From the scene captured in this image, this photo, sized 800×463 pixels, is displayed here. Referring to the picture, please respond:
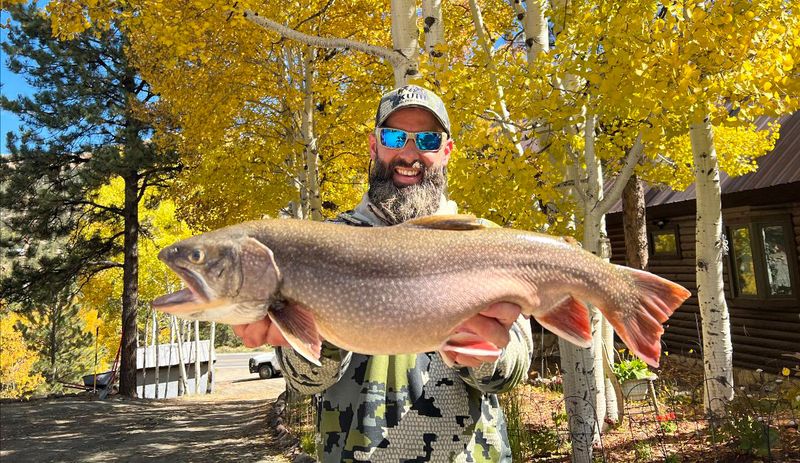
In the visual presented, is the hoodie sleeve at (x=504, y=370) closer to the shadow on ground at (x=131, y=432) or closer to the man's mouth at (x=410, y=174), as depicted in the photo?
the man's mouth at (x=410, y=174)

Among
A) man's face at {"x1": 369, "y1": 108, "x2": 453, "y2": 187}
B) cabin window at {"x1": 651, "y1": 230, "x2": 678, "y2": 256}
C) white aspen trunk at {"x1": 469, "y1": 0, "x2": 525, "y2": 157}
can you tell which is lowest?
man's face at {"x1": 369, "y1": 108, "x2": 453, "y2": 187}

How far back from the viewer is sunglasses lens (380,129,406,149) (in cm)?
254

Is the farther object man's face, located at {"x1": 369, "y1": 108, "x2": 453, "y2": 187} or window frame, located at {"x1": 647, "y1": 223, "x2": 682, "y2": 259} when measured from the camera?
window frame, located at {"x1": 647, "y1": 223, "x2": 682, "y2": 259}

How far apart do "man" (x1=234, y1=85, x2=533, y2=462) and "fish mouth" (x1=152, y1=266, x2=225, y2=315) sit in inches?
24.1

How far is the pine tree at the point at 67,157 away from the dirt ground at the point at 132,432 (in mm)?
3315

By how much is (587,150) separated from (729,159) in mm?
6258

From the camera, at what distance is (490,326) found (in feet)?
6.19

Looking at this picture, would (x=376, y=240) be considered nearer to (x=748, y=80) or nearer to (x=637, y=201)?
(x=748, y=80)

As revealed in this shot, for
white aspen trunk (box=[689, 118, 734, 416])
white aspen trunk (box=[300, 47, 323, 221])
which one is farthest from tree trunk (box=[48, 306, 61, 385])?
white aspen trunk (box=[689, 118, 734, 416])

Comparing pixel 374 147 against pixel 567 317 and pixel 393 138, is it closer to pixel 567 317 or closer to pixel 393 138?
pixel 393 138

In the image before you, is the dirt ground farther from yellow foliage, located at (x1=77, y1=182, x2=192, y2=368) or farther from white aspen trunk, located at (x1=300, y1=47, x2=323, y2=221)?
yellow foliage, located at (x1=77, y1=182, x2=192, y2=368)

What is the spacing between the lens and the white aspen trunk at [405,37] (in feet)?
20.4

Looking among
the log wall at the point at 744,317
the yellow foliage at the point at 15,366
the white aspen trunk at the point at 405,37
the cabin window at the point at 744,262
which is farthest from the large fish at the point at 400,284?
the yellow foliage at the point at 15,366

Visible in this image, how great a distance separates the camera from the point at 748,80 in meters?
4.68
